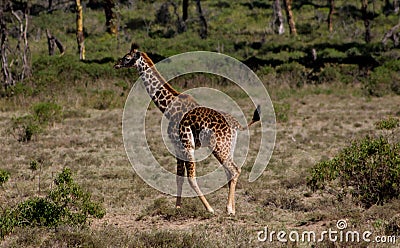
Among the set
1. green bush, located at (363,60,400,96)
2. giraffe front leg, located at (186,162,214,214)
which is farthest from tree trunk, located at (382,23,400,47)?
giraffe front leg, located at (186,162,214,214)

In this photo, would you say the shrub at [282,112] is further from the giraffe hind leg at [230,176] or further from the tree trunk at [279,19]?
the tree trunk at [279,19]

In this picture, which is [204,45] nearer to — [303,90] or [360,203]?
[303,90]

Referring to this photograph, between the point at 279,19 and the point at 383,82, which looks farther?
the point at 279,19

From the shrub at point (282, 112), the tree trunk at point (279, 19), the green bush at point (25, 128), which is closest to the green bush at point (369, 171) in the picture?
the green bush at point (25, 128)

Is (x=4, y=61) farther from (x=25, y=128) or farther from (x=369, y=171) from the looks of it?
(x=369, y=171)

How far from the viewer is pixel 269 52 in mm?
32062

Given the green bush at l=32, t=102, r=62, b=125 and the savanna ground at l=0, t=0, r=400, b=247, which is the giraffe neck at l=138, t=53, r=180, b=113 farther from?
the green bush at l=32, t=102, r=62, b=125

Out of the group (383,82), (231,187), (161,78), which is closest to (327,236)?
(231,187)

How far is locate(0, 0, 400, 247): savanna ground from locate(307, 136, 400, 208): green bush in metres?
0.34

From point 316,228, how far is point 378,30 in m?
33.8

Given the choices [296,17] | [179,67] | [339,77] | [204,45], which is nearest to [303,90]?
[339,77]

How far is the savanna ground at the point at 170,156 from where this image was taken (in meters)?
7.88
